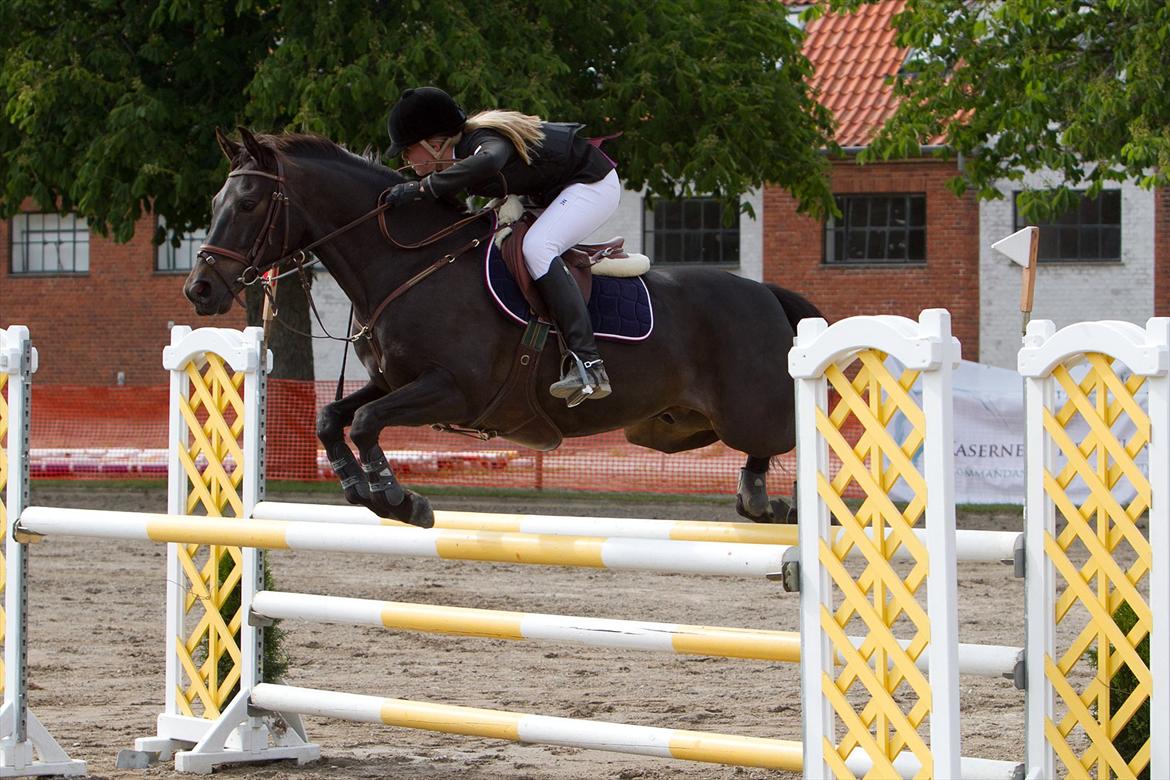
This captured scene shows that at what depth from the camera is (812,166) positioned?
57.8 feet

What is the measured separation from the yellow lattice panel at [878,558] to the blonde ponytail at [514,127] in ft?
6.71

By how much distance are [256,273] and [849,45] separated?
2017 centimetres

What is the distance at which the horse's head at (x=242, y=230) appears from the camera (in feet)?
18.7

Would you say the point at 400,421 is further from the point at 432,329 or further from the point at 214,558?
the point at 214,558

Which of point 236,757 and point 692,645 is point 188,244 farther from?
point 692,645

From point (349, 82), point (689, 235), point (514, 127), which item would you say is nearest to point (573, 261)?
point (514, 127)

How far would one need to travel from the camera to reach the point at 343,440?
5832 mm

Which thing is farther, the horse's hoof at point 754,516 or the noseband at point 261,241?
the horse's hoof at point 754,516

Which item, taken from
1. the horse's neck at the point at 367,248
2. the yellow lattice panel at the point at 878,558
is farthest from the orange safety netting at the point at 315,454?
the yellow lattice panel at the point at 878,558

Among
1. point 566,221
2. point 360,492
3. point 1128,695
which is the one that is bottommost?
point 1128,695

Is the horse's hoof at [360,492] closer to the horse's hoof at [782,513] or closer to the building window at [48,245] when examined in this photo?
the horse's hoof at [782,513]

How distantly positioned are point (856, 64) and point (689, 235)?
11.8 ft

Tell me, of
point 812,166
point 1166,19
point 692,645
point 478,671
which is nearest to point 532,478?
point 812,166

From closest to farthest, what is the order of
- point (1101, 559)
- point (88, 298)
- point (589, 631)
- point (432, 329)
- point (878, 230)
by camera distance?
1. point (1101, 559)
2. point (589, 631)
3. point (432, 329)
4. point (878, 230)
5. point (88, 298)
